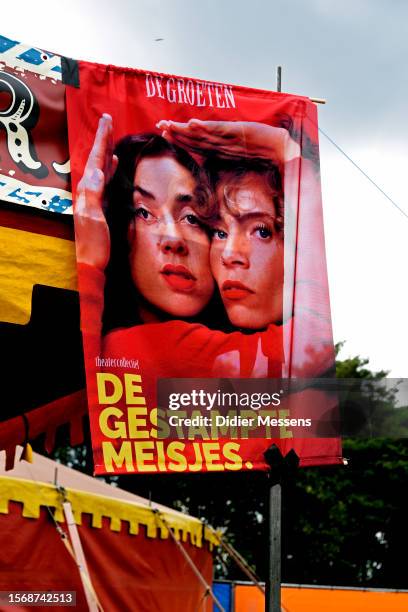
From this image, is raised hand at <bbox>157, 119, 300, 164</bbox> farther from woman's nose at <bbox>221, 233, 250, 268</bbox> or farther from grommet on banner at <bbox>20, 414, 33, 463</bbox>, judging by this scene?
grommet on banner at <bbox>20, 414, 33, 463</bbox>

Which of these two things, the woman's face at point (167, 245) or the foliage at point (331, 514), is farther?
the foliage at point (331, 514)

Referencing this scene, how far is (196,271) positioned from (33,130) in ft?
5.22

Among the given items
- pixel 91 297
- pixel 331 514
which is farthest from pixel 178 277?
pixel 331 514

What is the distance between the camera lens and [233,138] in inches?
291

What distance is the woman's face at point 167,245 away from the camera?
7.07m

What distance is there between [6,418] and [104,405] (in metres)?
1.43

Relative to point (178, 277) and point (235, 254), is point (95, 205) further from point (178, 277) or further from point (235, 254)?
point (235, 254)

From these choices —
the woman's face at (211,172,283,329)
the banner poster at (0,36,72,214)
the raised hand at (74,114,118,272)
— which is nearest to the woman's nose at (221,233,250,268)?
the woman's face at (211,172,283,329)

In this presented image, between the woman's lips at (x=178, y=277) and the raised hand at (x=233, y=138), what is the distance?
0.95 m

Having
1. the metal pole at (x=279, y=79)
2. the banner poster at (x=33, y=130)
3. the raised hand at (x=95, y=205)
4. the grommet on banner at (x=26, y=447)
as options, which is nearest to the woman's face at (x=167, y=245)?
the raised hand at (x=95, y=205)

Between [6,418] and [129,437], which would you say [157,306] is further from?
Answer: [6,418]

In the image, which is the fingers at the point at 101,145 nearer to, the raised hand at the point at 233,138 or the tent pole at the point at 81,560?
the raised hand at the point at 233,138

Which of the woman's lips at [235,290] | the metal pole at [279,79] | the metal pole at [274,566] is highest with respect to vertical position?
the metal pole at [279,79]

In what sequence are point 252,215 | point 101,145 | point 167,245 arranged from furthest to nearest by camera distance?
point 252,215
point 167,245
point 101,145
